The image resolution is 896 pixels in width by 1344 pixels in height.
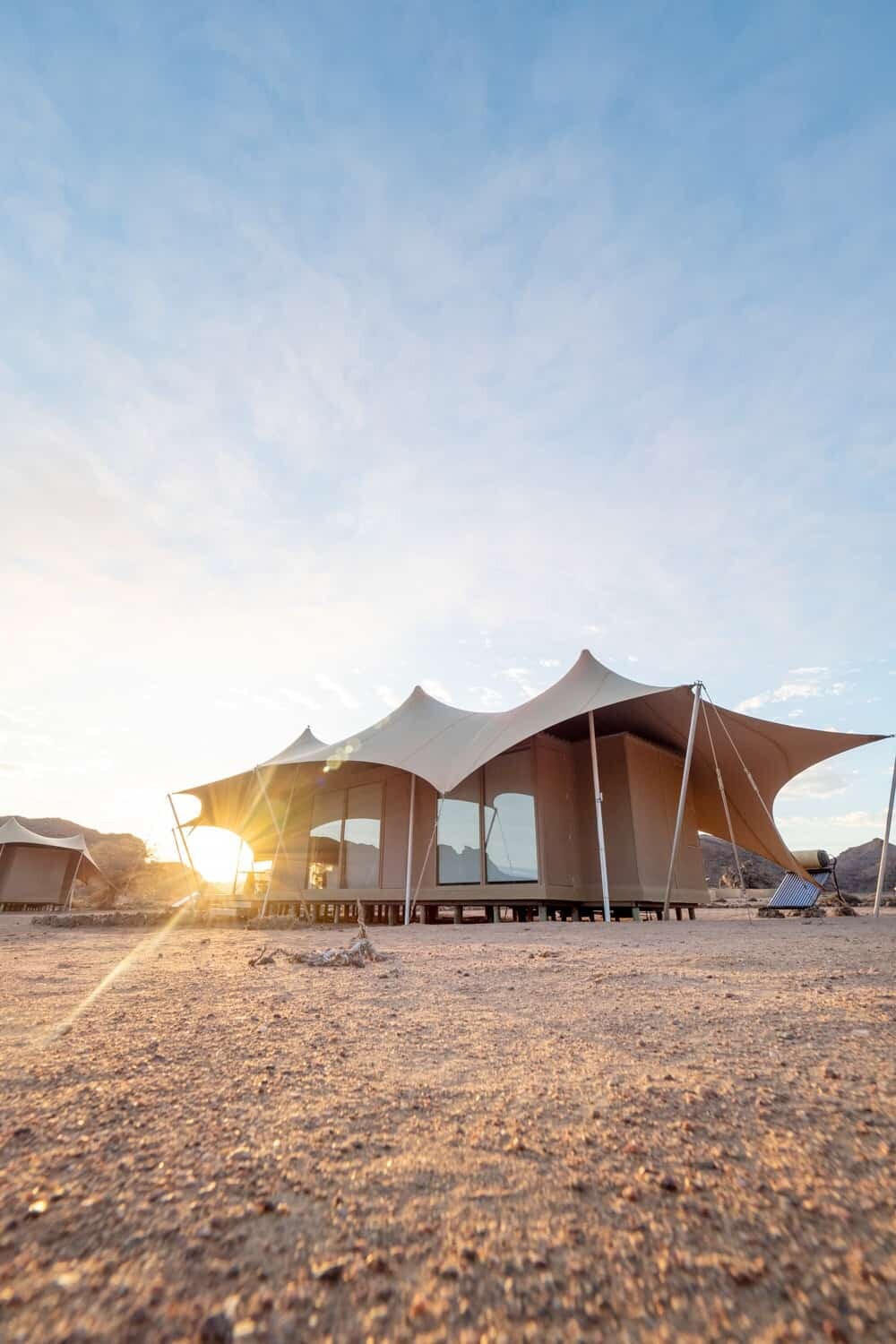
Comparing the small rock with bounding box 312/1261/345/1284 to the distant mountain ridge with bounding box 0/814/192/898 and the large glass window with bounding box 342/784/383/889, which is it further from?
the distant mountain ridge with bounding box 0/814/192/898

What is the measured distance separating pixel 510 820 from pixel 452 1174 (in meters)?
8.71

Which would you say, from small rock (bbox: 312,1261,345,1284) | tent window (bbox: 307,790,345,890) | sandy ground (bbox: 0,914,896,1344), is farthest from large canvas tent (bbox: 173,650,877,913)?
small rock (bbox: 312,1261,345,1284)

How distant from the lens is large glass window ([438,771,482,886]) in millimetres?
9773

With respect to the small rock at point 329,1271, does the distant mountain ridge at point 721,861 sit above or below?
above

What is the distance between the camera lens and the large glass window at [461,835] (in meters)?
9.77

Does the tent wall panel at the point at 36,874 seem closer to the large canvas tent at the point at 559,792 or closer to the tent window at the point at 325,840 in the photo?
the tent window at the point at 325,840

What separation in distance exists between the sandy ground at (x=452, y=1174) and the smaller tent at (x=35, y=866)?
67.6 feet

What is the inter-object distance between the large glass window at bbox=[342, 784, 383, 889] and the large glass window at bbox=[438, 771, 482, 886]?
180cm

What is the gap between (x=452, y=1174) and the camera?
1.02 metres

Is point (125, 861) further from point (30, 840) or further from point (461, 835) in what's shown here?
point (461, 835)

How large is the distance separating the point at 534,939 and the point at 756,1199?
14.8ft

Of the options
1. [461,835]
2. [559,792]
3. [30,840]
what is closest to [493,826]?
[461,835]

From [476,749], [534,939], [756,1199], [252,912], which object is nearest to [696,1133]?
[756,1199]

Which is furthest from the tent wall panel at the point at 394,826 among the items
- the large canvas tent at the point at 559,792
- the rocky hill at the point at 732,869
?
the rocky hill at the point at 732,869
